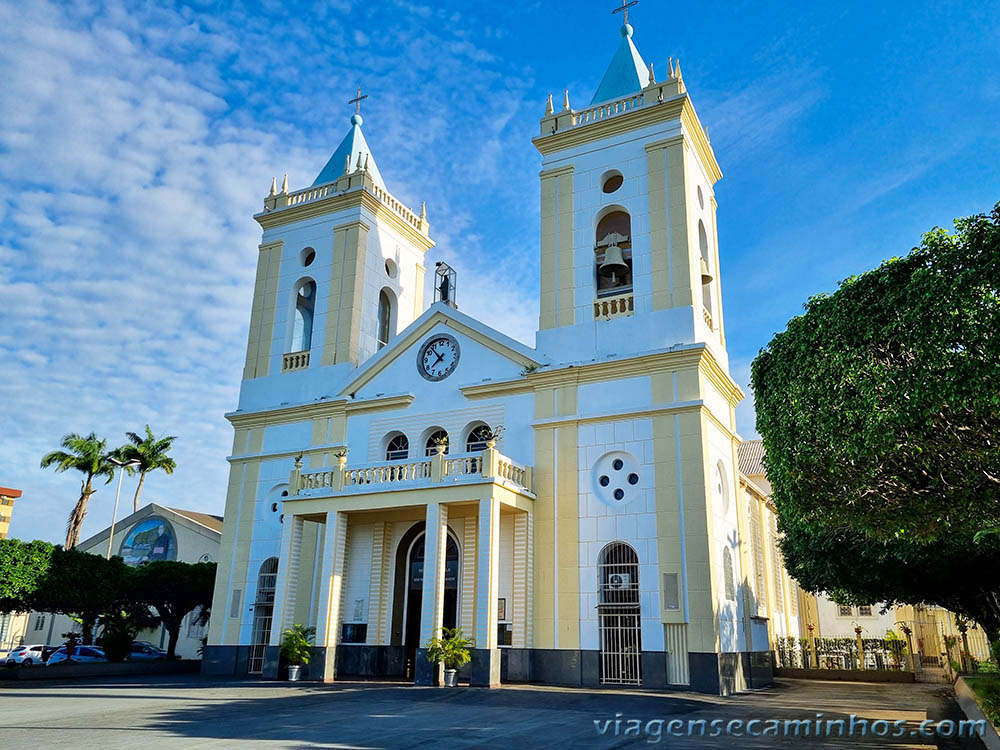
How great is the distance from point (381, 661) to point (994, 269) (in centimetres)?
1833

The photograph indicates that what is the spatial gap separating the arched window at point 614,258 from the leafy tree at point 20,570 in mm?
19980

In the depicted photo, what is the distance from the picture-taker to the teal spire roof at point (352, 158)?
31.1 m

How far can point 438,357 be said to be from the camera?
25.9 metres

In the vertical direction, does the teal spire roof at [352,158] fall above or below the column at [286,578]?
above

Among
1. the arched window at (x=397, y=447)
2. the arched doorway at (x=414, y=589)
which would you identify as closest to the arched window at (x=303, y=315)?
the arched window at (x=397, y=447)

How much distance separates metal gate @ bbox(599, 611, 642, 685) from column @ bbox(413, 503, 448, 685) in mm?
4331

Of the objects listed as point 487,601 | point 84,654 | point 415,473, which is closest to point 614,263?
point 415,473

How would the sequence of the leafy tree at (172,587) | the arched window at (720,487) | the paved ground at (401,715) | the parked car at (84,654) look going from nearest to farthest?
the paved ground at (401,715) < the arched window at (720,487) < the leafy tree at (172,587) < the parked car at (84,654)

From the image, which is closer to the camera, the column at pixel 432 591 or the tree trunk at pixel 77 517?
the column at pixel 432 591

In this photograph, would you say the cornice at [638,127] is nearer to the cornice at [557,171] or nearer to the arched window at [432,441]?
the cornice at [557,171]

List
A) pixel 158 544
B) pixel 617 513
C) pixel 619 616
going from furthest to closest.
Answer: pixel 158 544 → pixel 617 513 → pixel 619 616

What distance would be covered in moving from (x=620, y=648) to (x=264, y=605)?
477 inches

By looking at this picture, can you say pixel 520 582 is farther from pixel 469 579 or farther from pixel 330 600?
pixel 330 600

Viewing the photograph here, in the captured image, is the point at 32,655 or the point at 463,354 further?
the point at 32,655
